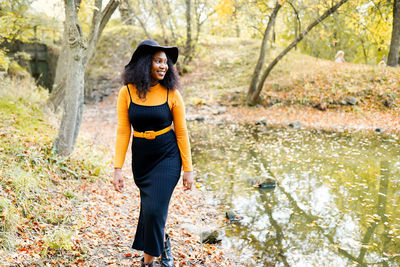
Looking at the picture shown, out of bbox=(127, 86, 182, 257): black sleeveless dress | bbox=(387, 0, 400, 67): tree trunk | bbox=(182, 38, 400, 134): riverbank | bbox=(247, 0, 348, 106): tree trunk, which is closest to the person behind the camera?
bbox=(127, 86, 182, 257): black sleeveless dress

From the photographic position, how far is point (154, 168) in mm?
3135

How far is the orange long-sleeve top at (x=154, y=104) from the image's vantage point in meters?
3.13

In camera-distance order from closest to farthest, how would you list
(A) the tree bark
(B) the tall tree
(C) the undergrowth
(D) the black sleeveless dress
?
(D) the black sleeveless dress
(C) the undergrowth
(B) the tall tree
(A) the tree bark

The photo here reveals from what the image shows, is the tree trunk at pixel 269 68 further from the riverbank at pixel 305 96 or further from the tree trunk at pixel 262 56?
the riverbank at pixel 305 96

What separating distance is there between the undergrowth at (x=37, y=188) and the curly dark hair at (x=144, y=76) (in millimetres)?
1925

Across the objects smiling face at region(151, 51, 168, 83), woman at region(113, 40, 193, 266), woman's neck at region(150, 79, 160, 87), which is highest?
smiling face at region(151, 51, 168, 83)

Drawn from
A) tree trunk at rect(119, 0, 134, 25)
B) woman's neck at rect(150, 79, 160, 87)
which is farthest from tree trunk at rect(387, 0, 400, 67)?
woman's neck at rect(150, 79, 160, 87)

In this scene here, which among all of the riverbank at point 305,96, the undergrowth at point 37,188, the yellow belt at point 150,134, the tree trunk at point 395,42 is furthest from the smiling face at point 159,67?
the tree trunk at point 395,42

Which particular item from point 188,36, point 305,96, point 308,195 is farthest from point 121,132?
point 188,36

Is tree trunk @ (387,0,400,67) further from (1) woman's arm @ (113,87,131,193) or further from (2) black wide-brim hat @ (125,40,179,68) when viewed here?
(1) woman's arm @ (113,87,131,193)

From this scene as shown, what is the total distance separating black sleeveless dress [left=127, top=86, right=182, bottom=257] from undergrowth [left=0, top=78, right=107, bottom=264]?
3.53 feet

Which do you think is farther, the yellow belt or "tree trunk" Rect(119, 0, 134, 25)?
"tree trunk" Rect(119, 0, 134, 25)

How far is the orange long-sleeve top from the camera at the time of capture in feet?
10.3

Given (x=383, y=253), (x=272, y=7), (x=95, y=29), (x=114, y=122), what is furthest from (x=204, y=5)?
(x=383, y=253)
